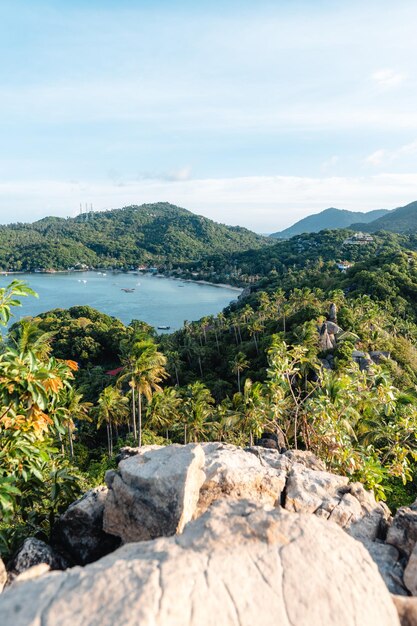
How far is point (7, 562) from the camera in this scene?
399 inches

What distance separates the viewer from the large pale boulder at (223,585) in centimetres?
470

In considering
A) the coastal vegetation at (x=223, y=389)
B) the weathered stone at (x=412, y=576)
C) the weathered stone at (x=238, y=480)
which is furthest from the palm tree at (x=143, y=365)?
the weathered stone at (x=412, y=576)

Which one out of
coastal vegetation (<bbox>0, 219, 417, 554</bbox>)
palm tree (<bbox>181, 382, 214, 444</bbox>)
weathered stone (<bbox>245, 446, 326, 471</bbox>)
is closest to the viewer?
coastal vegetation (<bbox>0, 219, 417, 554</bbox>)

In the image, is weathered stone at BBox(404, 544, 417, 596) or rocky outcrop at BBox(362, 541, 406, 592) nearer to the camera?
weathered stone at BBox(404, 544, 417, 596)

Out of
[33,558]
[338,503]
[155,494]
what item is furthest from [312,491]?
[33,558]

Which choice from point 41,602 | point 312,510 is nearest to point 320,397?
point 312,510

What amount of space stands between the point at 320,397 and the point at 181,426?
2144cm

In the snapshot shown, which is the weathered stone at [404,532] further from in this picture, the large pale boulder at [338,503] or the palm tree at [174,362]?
the palm tree at [174,362]

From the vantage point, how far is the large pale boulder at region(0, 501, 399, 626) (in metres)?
4.70

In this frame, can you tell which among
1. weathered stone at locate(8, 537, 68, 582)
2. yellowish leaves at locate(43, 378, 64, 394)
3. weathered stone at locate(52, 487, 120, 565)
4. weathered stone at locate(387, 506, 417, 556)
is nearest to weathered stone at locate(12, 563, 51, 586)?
yellowish leaves at locate(43, 378, 64, 394)

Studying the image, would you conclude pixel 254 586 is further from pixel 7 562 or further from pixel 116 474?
pixel 7 562

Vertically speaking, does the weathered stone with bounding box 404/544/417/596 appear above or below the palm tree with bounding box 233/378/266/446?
above

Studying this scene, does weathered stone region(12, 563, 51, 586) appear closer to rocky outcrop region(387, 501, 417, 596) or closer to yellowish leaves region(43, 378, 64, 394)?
yellowish leaves region(43, 378, 64, 394)

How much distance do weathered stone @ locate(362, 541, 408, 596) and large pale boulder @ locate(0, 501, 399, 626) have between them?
335 centimetres
